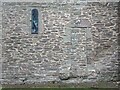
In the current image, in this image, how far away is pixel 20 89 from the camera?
48.4 feet

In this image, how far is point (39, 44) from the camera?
1583 centimetres

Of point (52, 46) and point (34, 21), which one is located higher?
point (34, 21)

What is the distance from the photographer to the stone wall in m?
15.8

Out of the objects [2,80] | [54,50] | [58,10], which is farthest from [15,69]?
[58,10]

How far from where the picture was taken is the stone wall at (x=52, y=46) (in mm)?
15828

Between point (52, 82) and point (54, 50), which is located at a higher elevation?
point (54, 50)

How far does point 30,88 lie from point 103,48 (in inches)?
124

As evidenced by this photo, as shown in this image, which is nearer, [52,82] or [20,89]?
[20,89]

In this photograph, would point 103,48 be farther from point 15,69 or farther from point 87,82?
point 15,69

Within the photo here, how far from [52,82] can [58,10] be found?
2687 mm

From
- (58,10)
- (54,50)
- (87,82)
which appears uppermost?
(58,10)

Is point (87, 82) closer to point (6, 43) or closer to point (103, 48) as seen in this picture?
point (103, 48)

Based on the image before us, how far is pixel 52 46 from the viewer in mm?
15812

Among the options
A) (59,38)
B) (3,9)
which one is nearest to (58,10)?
(59,38)
